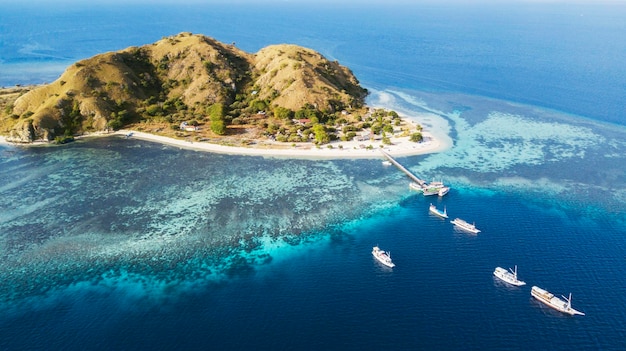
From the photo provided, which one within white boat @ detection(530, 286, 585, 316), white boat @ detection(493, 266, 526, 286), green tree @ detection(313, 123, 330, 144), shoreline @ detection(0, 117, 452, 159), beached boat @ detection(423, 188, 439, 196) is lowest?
white boat @ detection(530, 286, 585, 316)

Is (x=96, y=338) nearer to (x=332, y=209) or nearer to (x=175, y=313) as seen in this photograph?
(x=175, y=313)

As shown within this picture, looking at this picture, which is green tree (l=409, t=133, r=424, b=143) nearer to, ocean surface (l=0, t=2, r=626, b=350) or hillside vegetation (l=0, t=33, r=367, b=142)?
ocean surface (l=0, t=2, r=626, b=350)

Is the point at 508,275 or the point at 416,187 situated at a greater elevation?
the point at 416,187

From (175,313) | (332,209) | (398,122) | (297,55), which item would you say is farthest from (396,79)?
(175,313)

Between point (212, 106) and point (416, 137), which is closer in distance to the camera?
point (416, 137)

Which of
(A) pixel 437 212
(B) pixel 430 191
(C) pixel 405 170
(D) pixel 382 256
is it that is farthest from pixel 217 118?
(D) pixel 382 256

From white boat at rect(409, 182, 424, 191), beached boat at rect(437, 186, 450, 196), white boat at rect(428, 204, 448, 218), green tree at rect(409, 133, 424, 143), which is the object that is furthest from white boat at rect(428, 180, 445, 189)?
green tree at rect(409, 133, 424, 143)

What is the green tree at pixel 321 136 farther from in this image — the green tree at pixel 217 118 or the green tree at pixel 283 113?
the green tree at pixel 217 118

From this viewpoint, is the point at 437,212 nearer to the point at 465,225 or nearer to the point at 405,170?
the point at 465,225
